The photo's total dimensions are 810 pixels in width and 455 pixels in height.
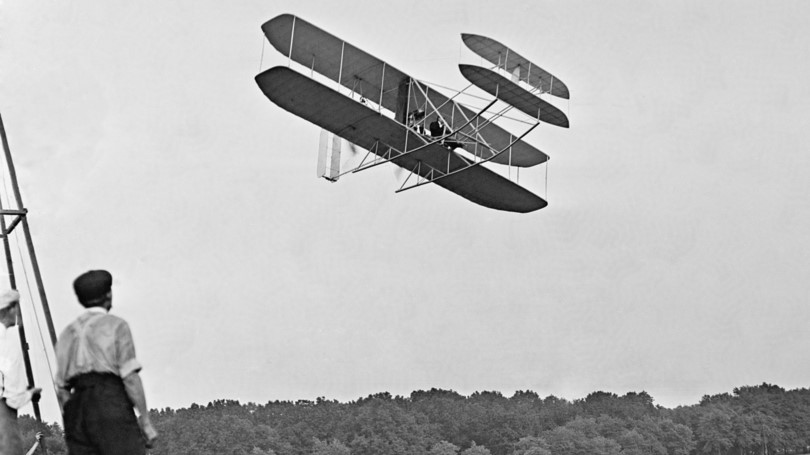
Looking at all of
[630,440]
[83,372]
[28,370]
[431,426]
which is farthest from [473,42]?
[630,440]

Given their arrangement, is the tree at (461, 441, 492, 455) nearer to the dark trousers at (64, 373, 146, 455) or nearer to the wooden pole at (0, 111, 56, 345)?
the wooden pole at (0, 111, 56, 345)

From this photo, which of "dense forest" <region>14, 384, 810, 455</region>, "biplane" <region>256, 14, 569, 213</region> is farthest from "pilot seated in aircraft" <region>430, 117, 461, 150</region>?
"dense forest" <region>14, 384, 810, 455</region>

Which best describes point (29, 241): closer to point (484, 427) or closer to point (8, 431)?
point (8, 431)

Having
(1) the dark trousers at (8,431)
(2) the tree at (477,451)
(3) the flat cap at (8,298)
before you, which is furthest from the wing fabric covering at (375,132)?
(2) the tree at (477,451)

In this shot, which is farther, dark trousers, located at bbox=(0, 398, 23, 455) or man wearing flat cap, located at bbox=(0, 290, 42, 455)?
dark trousers, located at bbox=(0, 398, 23, 455)

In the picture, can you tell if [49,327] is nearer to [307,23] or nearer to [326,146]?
[307,23]

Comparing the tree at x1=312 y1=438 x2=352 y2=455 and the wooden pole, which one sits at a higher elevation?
the wooden pole

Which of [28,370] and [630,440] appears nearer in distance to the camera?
[28,370]
